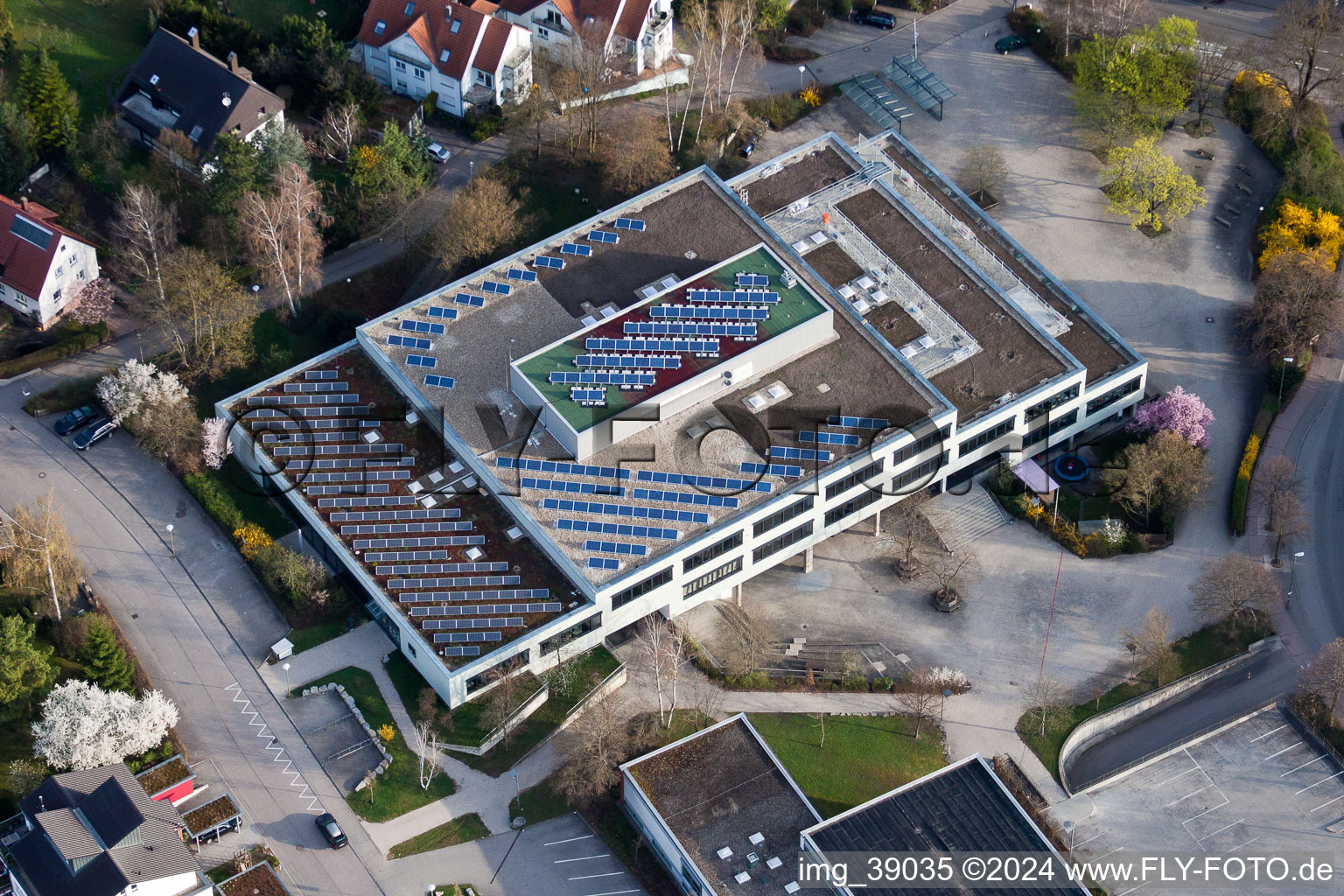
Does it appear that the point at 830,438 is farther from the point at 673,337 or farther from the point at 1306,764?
the point at 1306,764

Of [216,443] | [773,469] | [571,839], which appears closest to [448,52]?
[216,443]

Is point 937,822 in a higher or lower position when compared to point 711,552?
lower

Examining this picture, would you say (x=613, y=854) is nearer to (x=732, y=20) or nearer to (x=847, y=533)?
(x=847, y=533)

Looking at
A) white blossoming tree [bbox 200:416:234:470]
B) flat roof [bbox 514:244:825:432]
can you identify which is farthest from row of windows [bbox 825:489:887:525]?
white blossoming tree [bbox 200:416:234:470]

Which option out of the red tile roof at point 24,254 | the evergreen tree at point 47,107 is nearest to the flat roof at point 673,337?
the red tile roof at point 24,254

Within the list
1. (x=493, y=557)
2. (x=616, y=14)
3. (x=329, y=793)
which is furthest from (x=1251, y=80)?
(x=329, y=793)

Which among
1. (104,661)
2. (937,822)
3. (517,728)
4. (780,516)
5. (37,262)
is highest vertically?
(37,262)
